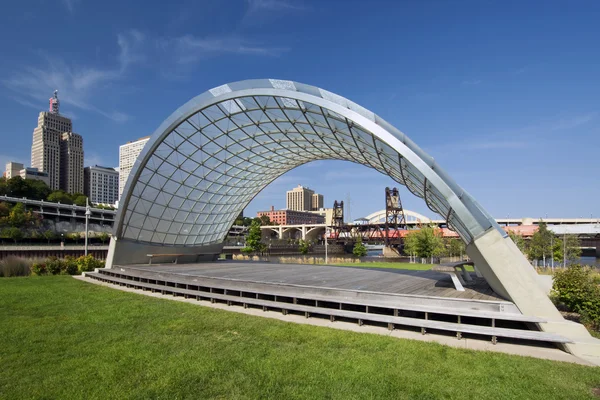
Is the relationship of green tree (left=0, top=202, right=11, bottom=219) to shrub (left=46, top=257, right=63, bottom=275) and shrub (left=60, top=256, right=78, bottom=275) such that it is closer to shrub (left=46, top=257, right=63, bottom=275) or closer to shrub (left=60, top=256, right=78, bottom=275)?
shrub (left=46, top=257, right=63, bottom=275)

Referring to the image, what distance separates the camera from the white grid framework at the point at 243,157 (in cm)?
1515

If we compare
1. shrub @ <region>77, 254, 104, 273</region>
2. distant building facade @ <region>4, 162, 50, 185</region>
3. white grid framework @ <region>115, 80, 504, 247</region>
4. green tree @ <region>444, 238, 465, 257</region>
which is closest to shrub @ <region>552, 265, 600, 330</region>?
white grid framework @ <region>115, 80, 504, 247</region>

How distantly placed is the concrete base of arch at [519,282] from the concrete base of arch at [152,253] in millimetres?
25286

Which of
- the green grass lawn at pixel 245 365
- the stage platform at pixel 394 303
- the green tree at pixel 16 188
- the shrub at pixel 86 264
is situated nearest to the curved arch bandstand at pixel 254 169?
the stage platform at pixel 394 303

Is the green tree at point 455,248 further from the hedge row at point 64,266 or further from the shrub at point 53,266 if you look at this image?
the shrub at point 53,266

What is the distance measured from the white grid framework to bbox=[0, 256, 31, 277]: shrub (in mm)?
8741

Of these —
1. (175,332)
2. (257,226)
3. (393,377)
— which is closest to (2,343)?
(175,332)

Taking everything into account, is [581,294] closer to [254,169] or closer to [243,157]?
[243,157]

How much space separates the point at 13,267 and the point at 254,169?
69.9ft

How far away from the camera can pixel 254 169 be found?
118ft

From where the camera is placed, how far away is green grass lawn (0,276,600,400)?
22.4ft

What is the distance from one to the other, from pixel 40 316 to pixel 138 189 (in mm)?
15328

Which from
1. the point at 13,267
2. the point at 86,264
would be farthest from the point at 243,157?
the point at 13,267

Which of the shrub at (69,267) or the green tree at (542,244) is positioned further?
the green tree at (542,244)
